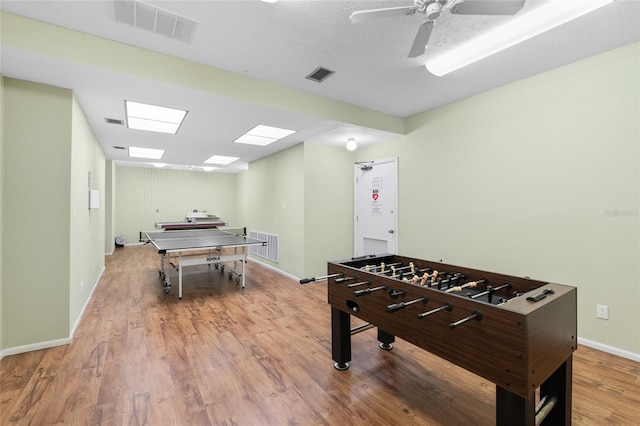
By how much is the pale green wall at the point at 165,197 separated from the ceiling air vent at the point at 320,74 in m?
7.75

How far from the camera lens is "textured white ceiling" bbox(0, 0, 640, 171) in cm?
200

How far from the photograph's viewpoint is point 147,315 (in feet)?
11.0

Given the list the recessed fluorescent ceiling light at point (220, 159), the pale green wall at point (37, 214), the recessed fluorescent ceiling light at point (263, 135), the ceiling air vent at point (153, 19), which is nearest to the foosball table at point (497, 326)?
the ceiling air vent at point (153, 19)

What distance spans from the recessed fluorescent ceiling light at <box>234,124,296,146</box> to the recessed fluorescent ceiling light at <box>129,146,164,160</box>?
2175mm

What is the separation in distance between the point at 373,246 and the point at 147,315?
11.7ft

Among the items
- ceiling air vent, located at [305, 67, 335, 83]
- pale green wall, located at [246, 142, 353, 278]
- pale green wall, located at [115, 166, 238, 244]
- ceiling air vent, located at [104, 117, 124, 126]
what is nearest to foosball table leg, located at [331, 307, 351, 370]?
ceiling air vent, located at [305, 67, 335, 83]

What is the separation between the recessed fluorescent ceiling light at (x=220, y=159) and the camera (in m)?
6.48

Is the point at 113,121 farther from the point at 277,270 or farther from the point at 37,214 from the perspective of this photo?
the point at 277,270

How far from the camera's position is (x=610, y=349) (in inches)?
98.8

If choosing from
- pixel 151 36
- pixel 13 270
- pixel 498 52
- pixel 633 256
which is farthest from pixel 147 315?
pixel 633 256

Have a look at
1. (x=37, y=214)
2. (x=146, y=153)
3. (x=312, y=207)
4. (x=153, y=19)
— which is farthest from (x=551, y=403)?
(x=146, y=153)

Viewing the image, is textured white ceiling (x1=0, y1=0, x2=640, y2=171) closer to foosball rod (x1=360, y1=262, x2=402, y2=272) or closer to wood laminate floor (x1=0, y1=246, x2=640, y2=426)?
foosball rod (x1=360, y1=262, x2=402, y2=272)

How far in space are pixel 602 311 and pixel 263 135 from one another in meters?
4.59

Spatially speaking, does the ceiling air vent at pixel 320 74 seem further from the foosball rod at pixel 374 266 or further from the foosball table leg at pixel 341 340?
the foosball table leg at pixel 341 340
